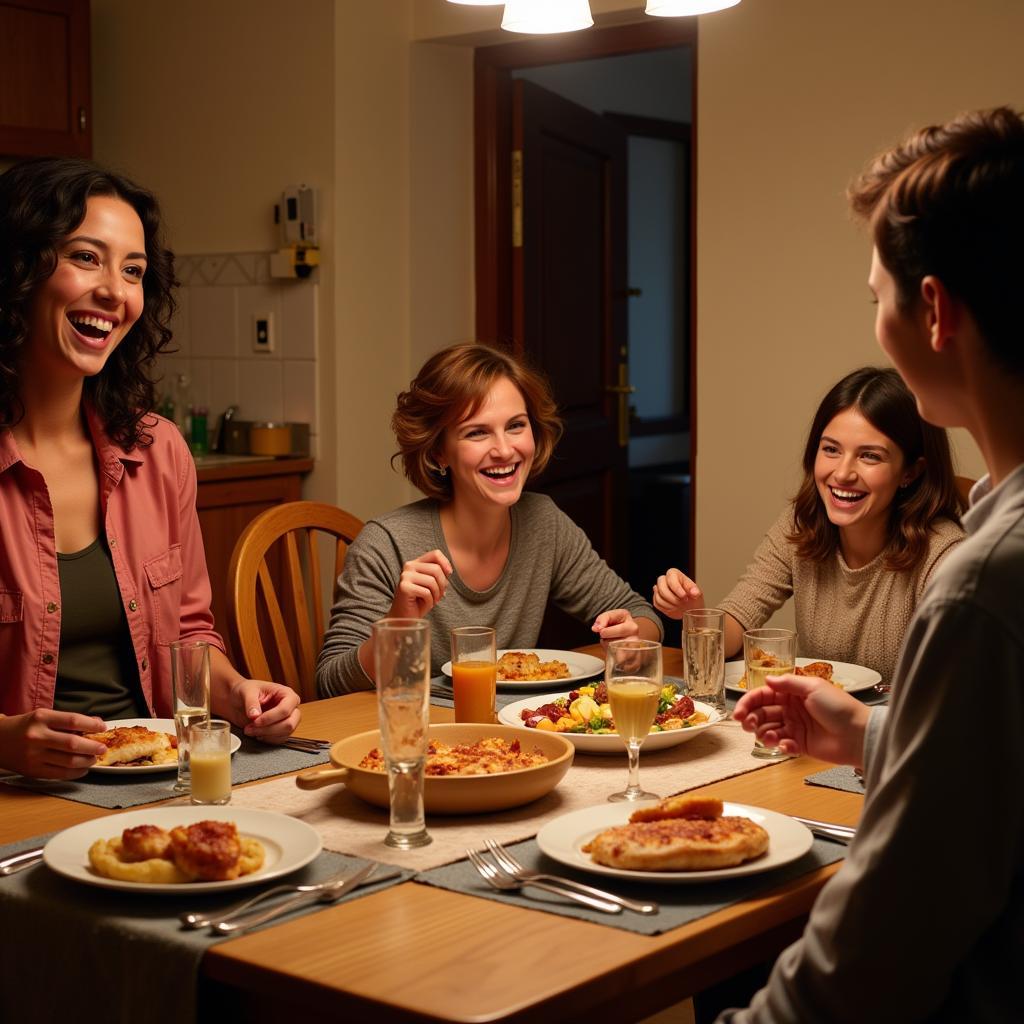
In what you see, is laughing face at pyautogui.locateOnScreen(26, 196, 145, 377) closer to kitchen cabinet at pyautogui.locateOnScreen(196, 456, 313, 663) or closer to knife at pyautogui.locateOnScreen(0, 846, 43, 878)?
knife at pyautogui.locateOnScreen(0, 846, 43, 878)

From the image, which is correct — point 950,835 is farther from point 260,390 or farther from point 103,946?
point 260,390

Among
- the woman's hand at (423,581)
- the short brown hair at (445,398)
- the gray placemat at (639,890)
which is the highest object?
the short brown hair at (445,398)

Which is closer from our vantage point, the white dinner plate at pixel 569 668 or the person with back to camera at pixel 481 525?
the white dinner plate at pixel 569 668

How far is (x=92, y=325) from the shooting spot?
81.6 inches

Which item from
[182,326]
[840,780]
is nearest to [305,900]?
[840,780]

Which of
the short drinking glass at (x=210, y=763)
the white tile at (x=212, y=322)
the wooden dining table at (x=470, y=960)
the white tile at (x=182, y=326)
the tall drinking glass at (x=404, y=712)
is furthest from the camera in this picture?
the white tile at (x=182, y=326)

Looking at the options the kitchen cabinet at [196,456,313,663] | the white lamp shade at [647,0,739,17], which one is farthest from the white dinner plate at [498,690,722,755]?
the kitchen cabinet at [196,456,313,663]

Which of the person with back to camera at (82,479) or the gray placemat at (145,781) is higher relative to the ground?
the person with back to camera at (82,479)

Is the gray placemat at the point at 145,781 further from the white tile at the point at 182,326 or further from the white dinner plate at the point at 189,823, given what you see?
the white tile at the point at 182,326

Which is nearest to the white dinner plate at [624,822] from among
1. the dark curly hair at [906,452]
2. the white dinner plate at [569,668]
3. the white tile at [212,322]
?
the white dinner plate at [569,668]

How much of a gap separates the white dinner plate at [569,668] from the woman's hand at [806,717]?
67 centimetres

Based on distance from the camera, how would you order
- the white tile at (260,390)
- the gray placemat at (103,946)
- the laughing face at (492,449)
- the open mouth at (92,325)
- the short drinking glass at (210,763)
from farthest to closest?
the white tile at (260,390)
the laughing face at (492,449)
the open mouth at (92,325)
the short drinking glass at (210,763)
the gray placemat at (103,946)

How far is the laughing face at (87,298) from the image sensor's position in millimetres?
2039

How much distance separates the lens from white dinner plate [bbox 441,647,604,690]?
2.11m
